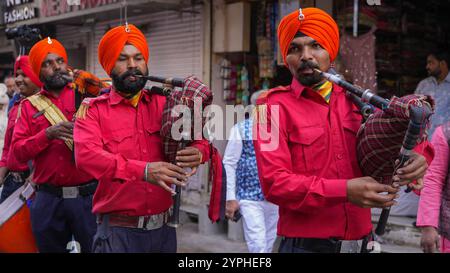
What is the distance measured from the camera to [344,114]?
2971mm

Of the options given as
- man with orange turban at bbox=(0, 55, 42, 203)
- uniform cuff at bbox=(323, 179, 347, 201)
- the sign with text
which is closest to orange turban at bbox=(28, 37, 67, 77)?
man with orange turban at bbox=(0, 55, 42, 203)

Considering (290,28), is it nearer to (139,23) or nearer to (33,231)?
(33,231)

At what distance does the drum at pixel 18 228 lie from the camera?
499 cm

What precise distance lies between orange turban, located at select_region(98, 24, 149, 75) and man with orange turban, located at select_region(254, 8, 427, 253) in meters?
1.10

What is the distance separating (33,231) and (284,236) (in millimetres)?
2778

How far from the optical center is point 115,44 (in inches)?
142

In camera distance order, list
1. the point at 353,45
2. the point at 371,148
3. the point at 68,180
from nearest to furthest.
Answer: the point at 371,148 → the point at 68,180 → the point at 353,45

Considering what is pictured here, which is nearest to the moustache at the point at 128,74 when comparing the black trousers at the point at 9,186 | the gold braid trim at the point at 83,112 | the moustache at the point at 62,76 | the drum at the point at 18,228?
the gold braid trim at the point at 83,112

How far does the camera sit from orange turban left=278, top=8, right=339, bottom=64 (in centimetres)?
293

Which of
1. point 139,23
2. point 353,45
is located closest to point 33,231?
point 353,45

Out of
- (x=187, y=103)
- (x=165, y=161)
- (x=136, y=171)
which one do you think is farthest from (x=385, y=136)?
Answer: (x=165, y=161)

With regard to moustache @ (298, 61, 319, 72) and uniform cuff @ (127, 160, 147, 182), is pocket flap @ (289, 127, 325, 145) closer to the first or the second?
moustache @ (298, 61, 319, 72)

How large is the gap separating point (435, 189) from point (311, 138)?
3.87 feet

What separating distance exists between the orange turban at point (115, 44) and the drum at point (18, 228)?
193cm
